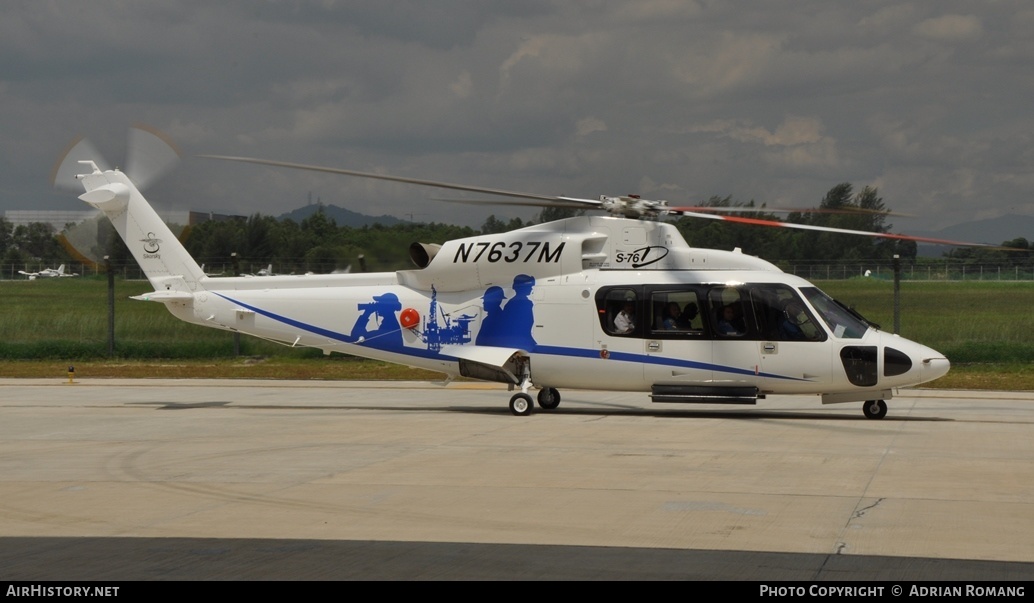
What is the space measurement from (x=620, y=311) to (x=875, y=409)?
392 cm

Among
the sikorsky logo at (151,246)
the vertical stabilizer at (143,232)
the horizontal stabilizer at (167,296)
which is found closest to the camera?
the horizontal stabilizer at (167,296)

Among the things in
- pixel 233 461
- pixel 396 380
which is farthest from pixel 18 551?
pixel 396 380

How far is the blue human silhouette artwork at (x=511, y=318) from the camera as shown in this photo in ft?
57.8

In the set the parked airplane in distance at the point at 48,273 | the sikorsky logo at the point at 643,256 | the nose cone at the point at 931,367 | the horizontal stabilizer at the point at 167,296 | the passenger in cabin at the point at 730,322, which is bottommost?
the nose cone at the point at 931,367

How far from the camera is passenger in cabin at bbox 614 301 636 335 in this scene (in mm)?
17188

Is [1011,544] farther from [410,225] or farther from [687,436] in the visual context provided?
[410,225]

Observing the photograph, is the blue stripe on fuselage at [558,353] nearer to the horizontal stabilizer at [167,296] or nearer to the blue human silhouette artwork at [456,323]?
the blue human silhouette artwork at [456,323]

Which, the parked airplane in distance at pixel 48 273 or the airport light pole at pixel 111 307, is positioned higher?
the parked airplane in distance at pixel 48 273

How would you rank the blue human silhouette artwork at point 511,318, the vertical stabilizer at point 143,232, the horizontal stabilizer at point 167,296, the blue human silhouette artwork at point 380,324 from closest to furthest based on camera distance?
the blue human silhouette artwork at point 511,318 → the blue human silhouette artwork at point 380,324 → the horizontal stabilizer at point 167,296 → the vertical stabilizer at point 143,232

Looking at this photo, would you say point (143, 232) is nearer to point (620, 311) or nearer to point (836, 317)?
point (620, 311)

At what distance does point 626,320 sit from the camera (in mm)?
17219

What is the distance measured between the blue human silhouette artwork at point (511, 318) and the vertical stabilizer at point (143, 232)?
4951 millimetres

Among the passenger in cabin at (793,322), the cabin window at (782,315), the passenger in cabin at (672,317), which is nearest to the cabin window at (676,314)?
the passenger in cabin at (672,317)

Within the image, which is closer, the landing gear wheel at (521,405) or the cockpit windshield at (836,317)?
the cockpit windshield at (836,317)
